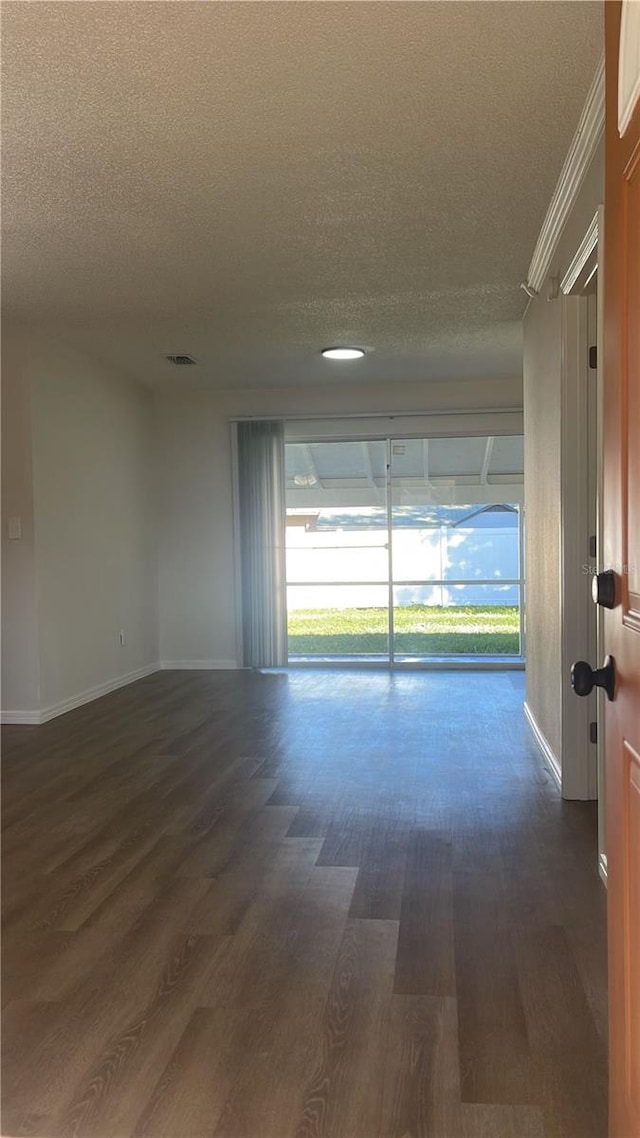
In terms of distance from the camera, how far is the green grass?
758 centimetres

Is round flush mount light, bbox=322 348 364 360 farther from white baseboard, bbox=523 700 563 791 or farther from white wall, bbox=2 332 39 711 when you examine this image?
white baseboard, bbox=523 700 563 791

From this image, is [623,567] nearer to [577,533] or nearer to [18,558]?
[577,533]

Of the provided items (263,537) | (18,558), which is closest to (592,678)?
(18,558)

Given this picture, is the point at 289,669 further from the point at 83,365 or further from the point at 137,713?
the point at 83,365

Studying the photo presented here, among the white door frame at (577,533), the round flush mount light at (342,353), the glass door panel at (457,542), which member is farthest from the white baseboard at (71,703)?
the white door frame at (577,533)

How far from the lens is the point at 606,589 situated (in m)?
1.32

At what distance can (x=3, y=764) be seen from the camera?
4.27m

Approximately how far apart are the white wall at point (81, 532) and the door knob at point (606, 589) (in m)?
4.51

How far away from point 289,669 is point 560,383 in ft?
14.7

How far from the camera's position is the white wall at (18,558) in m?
5.17

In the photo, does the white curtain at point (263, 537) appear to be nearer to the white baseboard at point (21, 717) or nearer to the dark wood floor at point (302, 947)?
the white baseboard at point (21, 717)

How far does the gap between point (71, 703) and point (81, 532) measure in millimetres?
1222

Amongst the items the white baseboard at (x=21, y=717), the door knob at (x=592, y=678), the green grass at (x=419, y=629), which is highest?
the door knob at (x=592, y=678)

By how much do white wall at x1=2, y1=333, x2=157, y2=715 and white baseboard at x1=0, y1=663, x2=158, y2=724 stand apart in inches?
1.0
